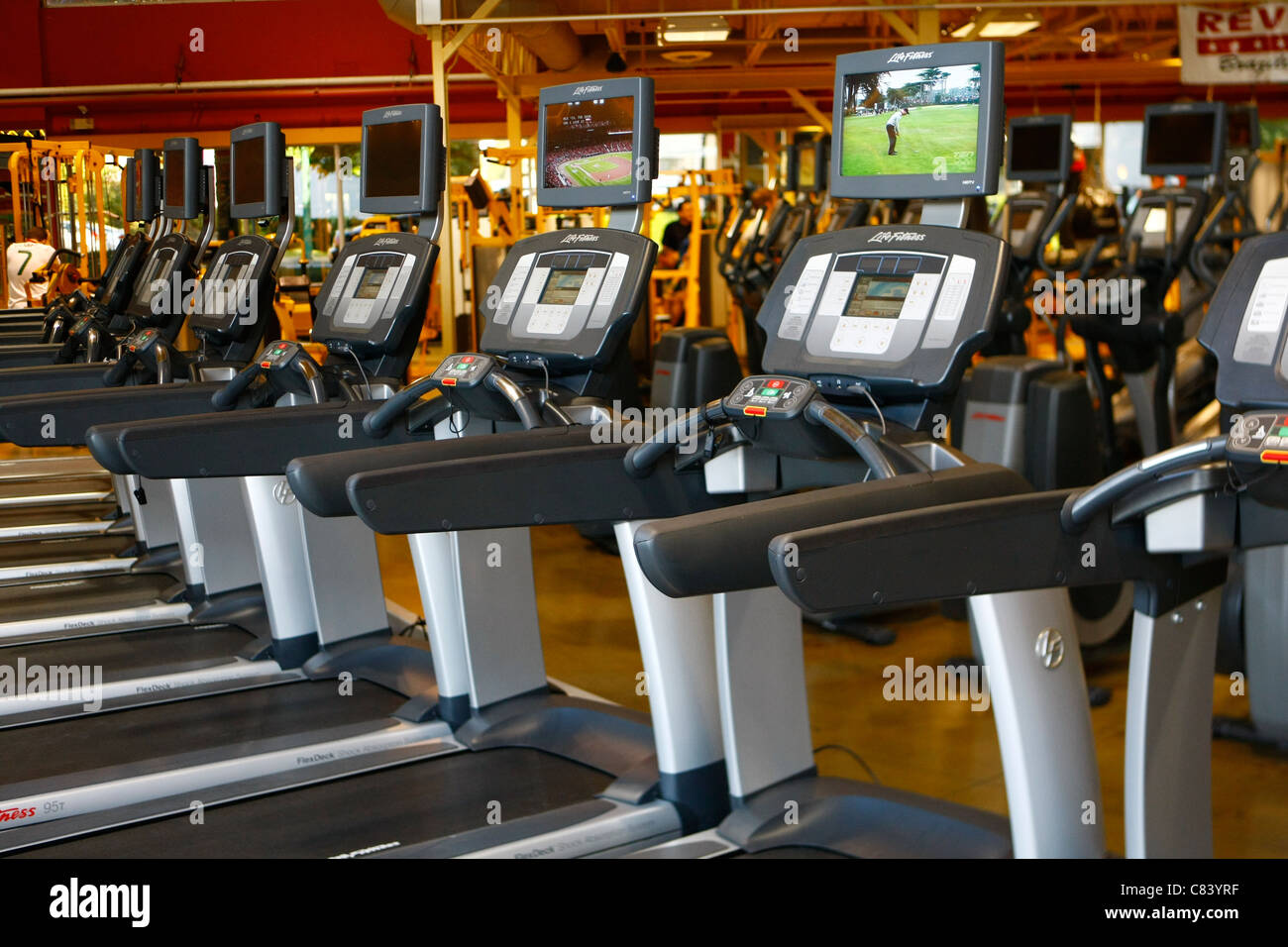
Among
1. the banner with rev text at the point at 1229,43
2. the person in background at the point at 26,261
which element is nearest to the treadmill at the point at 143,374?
the person in background at the point at 26,261

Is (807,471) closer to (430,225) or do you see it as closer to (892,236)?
(892,236)

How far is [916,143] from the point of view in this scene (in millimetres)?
2449

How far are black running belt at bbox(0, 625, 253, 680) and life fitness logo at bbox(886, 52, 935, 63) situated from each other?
8.23 feet

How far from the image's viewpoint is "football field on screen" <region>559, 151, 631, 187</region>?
120 inches

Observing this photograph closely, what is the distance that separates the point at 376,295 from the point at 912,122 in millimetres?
1666

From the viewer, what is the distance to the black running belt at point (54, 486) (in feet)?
21.9

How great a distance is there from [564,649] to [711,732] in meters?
1.58

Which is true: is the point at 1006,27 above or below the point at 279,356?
above

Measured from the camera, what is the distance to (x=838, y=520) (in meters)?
1.97

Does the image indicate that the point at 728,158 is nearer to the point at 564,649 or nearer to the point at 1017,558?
the point at 564,649

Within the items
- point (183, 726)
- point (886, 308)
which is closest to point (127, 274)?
point (183, 726)

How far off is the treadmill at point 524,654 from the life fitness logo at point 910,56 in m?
0.68
